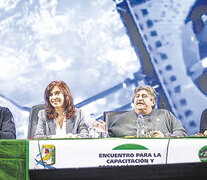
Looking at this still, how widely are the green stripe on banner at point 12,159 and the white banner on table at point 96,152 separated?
3cm

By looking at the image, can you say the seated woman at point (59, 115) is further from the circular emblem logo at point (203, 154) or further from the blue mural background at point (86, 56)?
the circular emblem logo at point (203, 154)

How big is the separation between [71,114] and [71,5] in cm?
159

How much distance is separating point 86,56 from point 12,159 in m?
2.29

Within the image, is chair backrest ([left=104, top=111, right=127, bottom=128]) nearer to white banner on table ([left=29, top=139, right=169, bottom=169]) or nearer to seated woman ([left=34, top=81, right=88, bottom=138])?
seated woman ([left=34, top=81, right=88, bottom=138])

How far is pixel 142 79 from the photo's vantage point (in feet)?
10.8

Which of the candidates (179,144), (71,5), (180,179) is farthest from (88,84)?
(180,179)

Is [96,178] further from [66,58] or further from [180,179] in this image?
[66,58]

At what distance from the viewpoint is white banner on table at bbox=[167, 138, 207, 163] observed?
1.09m

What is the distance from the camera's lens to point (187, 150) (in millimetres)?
1113

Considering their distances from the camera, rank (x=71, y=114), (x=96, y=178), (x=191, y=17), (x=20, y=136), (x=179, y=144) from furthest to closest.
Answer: (x=191, y=17)
(x=20, y=136)
(x=71, y=114)
(x=179, y=144)
(x=96, y=178)

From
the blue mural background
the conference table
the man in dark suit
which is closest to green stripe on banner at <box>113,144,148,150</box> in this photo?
the conference table

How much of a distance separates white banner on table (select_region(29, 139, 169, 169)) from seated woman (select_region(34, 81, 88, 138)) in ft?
3.67

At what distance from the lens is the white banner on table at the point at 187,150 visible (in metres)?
1.09

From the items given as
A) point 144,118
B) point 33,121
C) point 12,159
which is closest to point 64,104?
point 33,121
